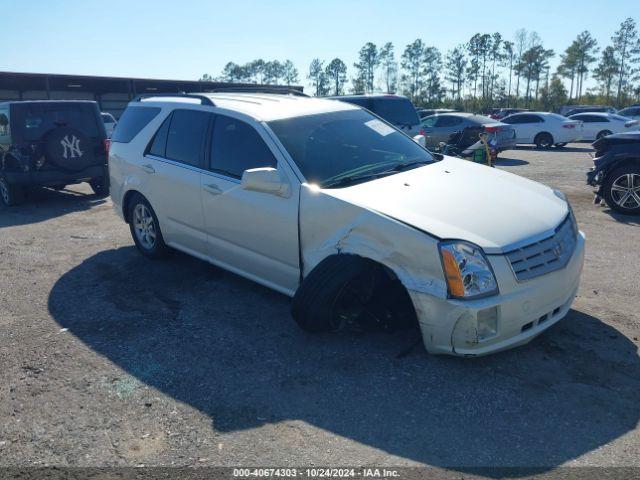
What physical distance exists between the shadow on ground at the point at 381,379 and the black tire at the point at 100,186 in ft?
20.4

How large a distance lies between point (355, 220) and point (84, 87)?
1302 inches

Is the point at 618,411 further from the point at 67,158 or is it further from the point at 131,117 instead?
the point at 67,158

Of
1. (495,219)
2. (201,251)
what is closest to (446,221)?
(495,219)

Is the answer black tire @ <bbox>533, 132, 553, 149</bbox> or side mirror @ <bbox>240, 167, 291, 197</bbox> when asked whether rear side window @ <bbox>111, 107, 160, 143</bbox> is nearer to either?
side mirror @ <bbox>240, 167, 291, 197</bbox>

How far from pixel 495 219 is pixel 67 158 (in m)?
8.60

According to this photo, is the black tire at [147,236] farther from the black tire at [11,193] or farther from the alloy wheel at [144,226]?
the black tire at [11,193]

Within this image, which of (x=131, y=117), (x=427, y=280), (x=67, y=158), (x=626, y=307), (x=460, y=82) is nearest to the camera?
(x=427, y=280)

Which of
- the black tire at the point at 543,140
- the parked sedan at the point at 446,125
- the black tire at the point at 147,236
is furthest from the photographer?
the black tire at the point at 543,140

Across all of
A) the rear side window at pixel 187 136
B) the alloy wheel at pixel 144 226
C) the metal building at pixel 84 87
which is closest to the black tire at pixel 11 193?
the alloy wheel at pixel 144 226

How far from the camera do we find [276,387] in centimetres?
365

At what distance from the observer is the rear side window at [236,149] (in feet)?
15.5

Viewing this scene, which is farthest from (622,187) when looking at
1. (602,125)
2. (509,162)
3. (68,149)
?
(602,125)

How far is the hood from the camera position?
365cm

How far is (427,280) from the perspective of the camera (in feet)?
11.8
